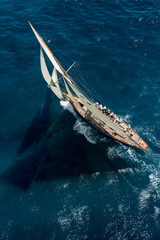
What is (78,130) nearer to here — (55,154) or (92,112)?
(92,112)

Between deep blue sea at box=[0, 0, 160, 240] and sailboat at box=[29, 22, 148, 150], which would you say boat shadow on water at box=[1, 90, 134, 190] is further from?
sailboat at box=[29, 22, 148, 150]

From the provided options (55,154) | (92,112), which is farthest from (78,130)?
(55,154)

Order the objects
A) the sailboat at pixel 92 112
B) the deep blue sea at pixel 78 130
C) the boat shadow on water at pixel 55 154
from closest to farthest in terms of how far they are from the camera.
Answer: the deep blue sea at pixel 78 130 < the boat shadow on water at pixel 55 154 < the sailboat at pixel 92 112

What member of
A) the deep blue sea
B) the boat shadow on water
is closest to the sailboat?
the deep blue sea

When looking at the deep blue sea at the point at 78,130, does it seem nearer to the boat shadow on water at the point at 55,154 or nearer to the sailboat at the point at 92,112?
the boat shadow on water at the point at 55,154

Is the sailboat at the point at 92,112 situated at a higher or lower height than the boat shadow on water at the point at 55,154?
higher

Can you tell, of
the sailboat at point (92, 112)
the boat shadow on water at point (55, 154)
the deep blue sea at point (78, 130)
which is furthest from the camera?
the sailboat at point (92, 112)

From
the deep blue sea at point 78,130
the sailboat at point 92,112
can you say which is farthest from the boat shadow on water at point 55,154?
the sailboat at point 92,112
